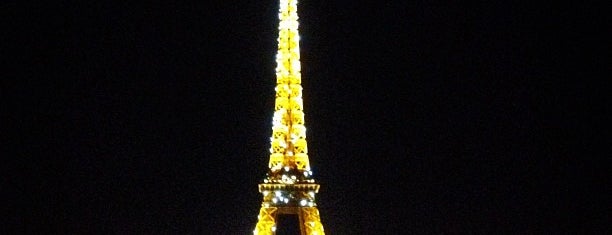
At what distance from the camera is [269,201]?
2911 centimetres

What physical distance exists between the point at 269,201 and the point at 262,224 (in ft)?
2.35

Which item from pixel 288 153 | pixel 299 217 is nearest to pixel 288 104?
pixel 288 153

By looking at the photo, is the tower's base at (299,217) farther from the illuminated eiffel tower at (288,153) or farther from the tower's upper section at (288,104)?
the tower's upper section at (288,104)

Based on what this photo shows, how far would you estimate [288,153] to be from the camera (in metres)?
29.6

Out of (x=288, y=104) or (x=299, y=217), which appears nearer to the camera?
(x=299, y=217)

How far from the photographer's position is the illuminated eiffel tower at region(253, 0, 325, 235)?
95.2 ft

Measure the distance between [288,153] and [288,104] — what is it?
152cm

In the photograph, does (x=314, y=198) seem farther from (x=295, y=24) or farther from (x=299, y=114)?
(x=295, y=24)

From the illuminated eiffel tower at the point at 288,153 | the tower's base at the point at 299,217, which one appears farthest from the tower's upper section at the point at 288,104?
the tower's base at the point at 299,217

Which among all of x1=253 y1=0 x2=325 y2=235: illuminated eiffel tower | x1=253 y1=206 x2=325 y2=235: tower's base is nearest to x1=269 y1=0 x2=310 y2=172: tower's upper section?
x1=253 y1=0 x2=325 y2=235: illuminated eiffel tower

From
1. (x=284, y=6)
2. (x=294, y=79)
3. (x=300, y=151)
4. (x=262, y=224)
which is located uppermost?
(x=284, y=6)

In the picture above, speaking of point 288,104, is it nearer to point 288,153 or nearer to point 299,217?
point 288,153

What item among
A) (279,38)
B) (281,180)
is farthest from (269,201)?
(279,38)

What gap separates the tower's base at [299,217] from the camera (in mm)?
28766
